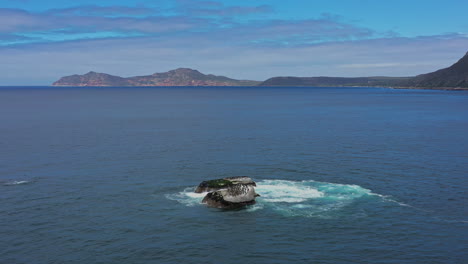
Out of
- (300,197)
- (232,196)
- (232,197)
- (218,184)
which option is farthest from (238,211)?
(300,197)

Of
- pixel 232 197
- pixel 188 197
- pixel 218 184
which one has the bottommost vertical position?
pixel 188 197

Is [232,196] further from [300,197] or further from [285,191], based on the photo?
[300,197]

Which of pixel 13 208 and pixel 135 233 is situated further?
pixel 13 208

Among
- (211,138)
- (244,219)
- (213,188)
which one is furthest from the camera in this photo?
(211,138)

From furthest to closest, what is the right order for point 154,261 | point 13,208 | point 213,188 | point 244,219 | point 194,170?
point 194,170 → point 213,188 → point 13,208 → point 244,219 → point 154,261

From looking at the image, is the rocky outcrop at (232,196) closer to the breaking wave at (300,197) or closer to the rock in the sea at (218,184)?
the rock in the sea at (218,184)

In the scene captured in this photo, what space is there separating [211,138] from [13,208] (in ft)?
195

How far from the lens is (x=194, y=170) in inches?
2751

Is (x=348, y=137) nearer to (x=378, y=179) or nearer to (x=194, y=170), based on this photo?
(x=378, y=179)

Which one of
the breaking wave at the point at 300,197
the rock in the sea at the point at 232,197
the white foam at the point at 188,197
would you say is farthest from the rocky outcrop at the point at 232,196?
the white foam at the point at 188,197

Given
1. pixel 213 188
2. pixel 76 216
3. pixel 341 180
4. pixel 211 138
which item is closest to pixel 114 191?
pixel 76 216

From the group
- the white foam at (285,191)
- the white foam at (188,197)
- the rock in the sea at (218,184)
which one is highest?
the rock in the sea at (218,184)

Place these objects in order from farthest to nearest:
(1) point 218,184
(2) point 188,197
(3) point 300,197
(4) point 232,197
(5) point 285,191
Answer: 1. (5) point 285,191
2. (1) point 218,184
3. (2) point 188,197
4. (3) point 300,197
5. (4) point 232,197

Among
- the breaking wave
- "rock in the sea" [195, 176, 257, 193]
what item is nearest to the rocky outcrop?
"rock in the sea" [195, 176, 257, 193]
